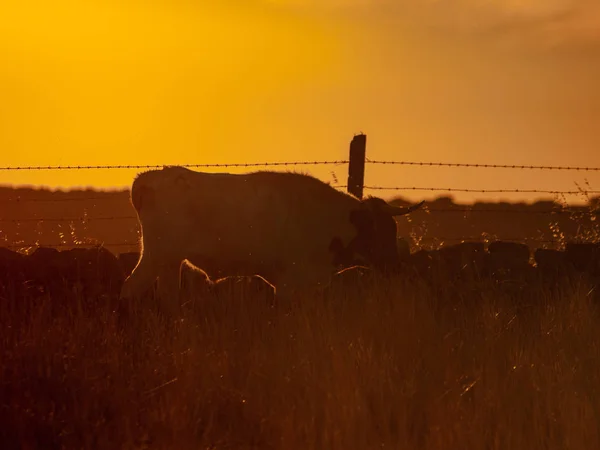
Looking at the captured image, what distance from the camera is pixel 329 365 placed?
569 centimetres

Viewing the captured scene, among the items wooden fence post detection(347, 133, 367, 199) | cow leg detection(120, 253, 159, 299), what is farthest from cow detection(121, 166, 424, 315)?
wooden fence post detection(347, 133, 367, 199)

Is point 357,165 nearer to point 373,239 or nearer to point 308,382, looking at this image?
point 373,239

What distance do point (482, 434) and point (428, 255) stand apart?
5.76 metres

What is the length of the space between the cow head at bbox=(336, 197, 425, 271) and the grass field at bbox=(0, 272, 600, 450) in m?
2.60

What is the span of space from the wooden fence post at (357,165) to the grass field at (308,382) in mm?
3215

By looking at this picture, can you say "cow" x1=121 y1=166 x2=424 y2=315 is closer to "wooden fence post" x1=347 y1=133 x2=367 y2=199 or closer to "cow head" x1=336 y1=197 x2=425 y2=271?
"cow head" x1=336 y1=197 x2=425 y2=271

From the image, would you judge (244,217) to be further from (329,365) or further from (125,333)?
(329,365)

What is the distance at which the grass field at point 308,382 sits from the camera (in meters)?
4.71

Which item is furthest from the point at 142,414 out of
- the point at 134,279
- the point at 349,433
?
the point at 134,279

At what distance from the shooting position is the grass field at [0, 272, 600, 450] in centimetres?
471

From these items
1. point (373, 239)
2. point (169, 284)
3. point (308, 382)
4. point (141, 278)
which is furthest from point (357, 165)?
point (308, 382)

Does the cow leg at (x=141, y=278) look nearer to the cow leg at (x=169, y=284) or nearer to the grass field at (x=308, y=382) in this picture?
the cow leg at (x=169, y=284)

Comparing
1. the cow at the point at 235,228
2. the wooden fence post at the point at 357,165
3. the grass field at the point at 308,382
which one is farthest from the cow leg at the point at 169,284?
→ the wooden fence post at the point at 357,165

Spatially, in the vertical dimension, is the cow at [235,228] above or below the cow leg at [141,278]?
above
